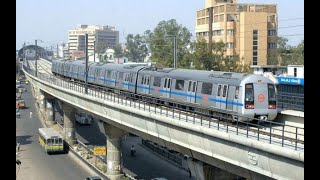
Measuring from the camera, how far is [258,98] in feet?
74.3

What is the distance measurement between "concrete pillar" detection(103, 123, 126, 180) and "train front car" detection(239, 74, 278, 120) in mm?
16830

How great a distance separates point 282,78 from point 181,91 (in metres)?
15.8

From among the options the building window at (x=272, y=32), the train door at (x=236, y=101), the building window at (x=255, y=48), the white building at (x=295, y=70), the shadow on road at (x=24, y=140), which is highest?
the building window at (x=272, y=32)

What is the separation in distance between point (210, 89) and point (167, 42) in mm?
77361

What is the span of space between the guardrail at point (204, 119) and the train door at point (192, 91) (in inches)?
22.0

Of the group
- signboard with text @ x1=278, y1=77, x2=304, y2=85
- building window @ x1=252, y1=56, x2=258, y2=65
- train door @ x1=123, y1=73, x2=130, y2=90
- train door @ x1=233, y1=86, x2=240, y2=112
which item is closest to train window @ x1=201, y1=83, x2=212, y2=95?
train door @ x1=233, y1=86, x2=240, y2=112

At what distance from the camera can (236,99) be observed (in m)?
22.6

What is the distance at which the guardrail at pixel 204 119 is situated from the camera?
15.3 metres

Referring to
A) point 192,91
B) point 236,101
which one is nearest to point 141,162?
point 192,91

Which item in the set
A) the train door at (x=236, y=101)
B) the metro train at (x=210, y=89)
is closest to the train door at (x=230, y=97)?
the metro train at (x=210, y=89)

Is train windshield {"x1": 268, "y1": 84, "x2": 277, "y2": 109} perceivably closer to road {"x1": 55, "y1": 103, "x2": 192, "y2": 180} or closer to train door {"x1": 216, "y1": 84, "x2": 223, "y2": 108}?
train door {"x1": 216, "y1": 84, "x2": 223, "y2": 108}

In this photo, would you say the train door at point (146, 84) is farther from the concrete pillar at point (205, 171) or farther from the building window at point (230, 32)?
the building window at point (230, 32)
